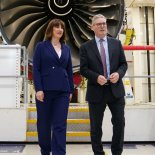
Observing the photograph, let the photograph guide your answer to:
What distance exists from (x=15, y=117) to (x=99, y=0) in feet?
6.64

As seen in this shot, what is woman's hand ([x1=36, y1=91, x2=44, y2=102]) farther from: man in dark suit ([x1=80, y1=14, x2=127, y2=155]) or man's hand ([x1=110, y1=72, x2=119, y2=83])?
man's hand ([x1=110, y1=72, x2=119, y2=83])

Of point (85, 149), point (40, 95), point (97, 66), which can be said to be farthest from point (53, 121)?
point (85, 149)

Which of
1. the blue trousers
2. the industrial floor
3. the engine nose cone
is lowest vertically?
the industrial floor

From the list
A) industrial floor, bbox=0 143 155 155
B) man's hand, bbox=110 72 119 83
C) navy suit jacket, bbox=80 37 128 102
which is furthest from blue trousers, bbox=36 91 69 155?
industrial floor, bbox=0 143 155 155

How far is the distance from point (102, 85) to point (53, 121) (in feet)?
1.63

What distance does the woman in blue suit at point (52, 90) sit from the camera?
8.13 ft

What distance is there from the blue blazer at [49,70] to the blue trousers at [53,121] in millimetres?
65

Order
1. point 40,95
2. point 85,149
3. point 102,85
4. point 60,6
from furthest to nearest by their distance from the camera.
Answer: point 60,6, point 85,149, point 102,85, point 40,95

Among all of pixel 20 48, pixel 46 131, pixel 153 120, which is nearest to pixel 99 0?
pixel 20 48

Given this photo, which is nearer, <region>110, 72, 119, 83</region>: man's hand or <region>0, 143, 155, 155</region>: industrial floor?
<region>110, 72, 119, 83</region>: man's hand

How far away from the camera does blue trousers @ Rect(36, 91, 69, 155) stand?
8.11 feet

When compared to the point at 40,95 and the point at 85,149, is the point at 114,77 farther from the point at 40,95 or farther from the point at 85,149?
the point at 85,149

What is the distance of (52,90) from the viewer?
2.49 metres

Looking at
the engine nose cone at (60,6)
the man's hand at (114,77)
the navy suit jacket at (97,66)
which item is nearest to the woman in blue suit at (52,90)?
the navy suit jacket at (97,66)
